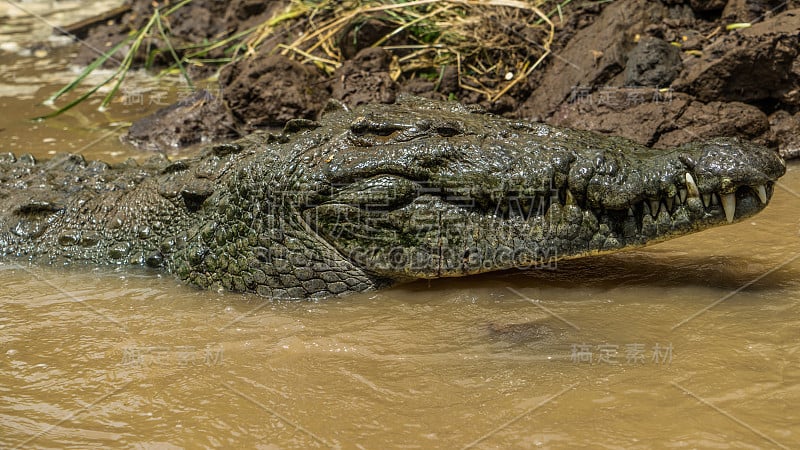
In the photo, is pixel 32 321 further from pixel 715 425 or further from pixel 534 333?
pixel 715 425

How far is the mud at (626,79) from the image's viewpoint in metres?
5.90

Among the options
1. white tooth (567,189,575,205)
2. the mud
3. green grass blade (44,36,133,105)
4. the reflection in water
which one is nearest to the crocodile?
white tooth (567,189,575,205)

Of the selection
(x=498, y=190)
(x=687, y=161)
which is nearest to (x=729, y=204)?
(x=687, y=161)

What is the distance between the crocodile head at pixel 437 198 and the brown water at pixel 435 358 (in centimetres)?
22

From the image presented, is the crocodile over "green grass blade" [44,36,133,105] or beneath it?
beneath

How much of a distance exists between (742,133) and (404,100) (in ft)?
9.86

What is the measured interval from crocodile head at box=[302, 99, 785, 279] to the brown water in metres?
0.35

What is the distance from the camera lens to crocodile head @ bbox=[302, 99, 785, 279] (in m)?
3.31

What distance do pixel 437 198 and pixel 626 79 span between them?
3338 mm

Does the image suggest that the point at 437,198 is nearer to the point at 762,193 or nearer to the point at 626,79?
the point at 762,193

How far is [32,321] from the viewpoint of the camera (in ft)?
13.0

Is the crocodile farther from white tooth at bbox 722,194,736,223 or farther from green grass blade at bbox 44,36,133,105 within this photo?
green grass blade at bbox 44,36,133,105

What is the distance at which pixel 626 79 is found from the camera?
6.37m

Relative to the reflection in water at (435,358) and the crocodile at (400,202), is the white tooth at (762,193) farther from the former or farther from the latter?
the reflection in water at (435,358)
